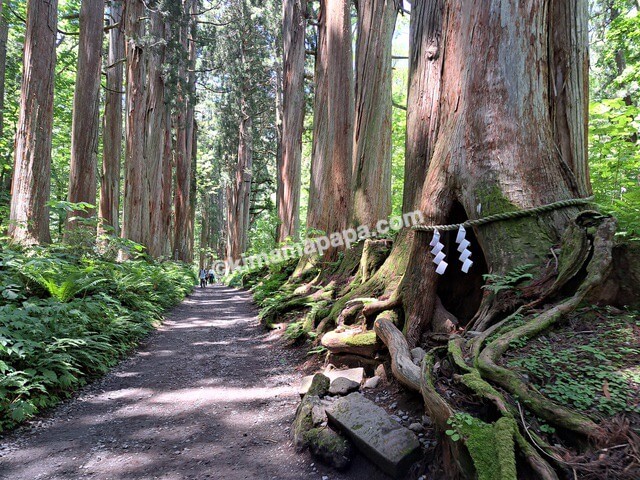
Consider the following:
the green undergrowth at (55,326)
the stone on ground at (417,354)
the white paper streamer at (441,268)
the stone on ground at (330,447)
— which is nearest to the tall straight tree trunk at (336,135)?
the green undergrowth at (55,326)

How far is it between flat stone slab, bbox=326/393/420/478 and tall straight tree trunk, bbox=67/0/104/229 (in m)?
8.53

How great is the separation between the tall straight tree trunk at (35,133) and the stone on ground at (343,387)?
6.74m

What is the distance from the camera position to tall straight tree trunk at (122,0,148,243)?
40.5 ft

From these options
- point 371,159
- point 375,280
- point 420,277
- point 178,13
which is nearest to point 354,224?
point 371,159

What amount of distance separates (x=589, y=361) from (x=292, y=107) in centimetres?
1394

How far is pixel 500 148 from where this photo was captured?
3047mm

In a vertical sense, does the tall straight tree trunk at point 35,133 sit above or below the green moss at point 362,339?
above

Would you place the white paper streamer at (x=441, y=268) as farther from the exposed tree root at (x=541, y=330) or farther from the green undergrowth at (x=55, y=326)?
the green undergrowth at (x=55, y=326)

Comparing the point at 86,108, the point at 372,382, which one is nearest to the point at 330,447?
the point at 372,382

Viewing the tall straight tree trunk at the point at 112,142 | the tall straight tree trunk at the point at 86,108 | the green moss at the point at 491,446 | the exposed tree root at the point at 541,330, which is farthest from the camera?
the tall straight tree trunk at the point at 112,142

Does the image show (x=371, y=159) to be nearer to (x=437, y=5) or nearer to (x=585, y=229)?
(x=437, y=5)

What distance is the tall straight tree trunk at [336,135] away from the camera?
8.67 m

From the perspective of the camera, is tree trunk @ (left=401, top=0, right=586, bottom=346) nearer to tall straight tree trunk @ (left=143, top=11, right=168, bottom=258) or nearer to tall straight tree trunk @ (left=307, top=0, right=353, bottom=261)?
tall straight tree trunk @ (left=307, top=0, right=353, bottom=261)

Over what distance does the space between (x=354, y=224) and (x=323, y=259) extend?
1.60m
